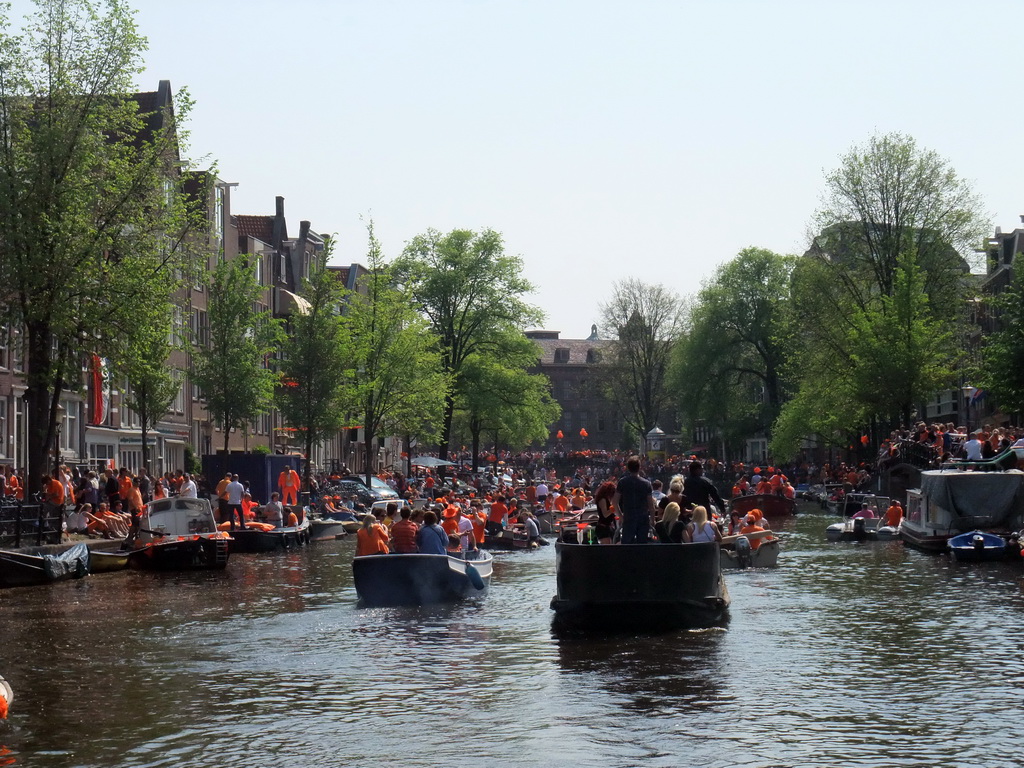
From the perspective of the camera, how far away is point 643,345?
375 ft

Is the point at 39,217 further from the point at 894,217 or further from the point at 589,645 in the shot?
the point at 894,217

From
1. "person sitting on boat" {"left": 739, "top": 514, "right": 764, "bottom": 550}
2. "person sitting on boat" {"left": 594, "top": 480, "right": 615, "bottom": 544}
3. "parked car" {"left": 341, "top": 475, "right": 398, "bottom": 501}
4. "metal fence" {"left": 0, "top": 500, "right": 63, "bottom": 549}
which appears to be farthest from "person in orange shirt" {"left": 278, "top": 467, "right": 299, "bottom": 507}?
"person sitting on boat" {"left": 594, "top": 480, "right": 615, "bottom": 544}

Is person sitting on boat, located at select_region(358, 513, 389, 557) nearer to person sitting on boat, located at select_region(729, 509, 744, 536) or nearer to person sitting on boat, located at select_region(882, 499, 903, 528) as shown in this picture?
person sitting on boat, located at select_region(729, 509, 744, 536)

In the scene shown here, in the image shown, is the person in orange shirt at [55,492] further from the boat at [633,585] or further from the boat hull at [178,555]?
the boat at [633,585]

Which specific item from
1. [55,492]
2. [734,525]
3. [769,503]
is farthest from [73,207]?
[769,503]

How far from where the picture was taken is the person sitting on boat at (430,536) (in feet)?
92.0

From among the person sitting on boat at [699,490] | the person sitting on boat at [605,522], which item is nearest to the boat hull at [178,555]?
the person sitting on boat at [605,522]

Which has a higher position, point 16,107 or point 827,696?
point 16,107

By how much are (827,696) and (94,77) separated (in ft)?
92.3

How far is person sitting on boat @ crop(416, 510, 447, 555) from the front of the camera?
28.0 m

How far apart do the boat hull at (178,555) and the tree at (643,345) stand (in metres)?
75.8

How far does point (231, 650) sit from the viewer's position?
22203 millimetres

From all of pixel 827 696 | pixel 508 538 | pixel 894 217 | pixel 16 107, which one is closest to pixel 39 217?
pixel 16 107

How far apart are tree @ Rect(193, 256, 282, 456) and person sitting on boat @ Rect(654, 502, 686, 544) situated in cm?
3810
